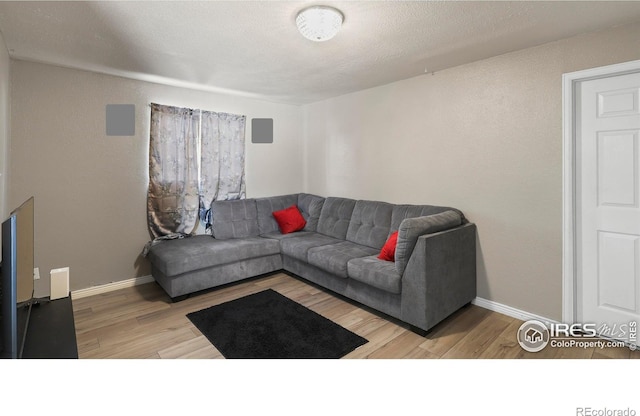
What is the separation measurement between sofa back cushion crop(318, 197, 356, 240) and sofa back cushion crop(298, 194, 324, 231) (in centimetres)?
9

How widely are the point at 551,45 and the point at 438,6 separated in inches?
48.5

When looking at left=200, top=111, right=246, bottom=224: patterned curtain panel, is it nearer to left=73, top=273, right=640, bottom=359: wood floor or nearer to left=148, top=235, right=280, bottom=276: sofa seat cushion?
left=148, top=235, right=280, bottom=276: sofa seat cushion

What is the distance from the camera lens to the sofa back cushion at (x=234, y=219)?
4.03 meters

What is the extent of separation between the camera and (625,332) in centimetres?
237

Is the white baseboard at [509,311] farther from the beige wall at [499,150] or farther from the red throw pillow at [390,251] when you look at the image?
the red throw pillow at [390,251]

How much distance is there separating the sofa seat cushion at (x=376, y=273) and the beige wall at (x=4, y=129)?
3042 mm

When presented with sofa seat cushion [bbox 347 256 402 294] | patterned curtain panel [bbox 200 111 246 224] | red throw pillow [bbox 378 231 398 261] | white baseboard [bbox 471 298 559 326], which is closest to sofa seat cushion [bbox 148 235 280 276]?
patterned curtain panel [bbox 200 111 246 224]

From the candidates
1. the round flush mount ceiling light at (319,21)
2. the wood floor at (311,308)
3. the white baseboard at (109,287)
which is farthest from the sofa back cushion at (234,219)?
the round flush mount ceiling light at (319,21)

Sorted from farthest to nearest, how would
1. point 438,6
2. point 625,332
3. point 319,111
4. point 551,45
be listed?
point 319,111
point 551,45
point 625,332
point 438,6

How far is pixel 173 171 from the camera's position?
389 cm
